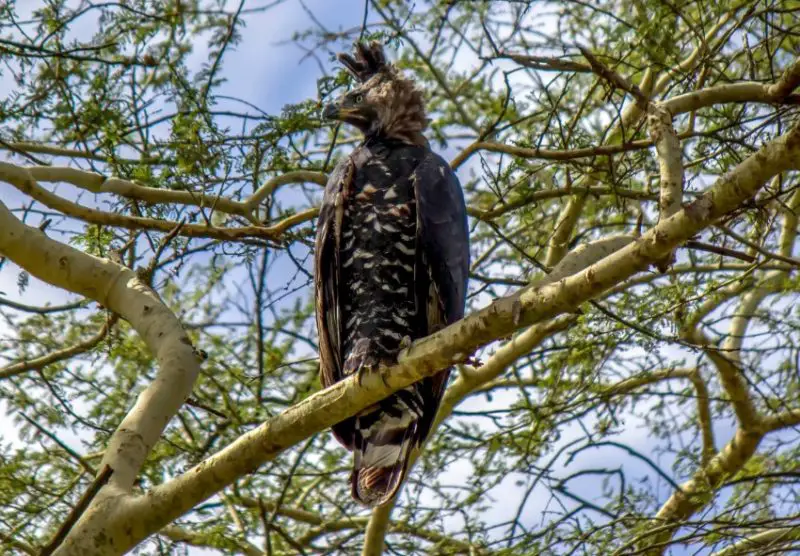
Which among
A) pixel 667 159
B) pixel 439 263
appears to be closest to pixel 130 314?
pixel 439 263

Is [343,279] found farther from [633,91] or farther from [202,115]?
[633,91]

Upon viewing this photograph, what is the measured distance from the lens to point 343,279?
549 centimetres

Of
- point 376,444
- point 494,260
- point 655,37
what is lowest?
point 376,444

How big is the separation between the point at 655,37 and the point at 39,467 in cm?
485

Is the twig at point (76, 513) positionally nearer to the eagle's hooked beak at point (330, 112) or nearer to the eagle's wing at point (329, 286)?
the eagle's wing at point (329, 286)

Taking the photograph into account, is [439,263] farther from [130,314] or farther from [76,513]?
[76,513]

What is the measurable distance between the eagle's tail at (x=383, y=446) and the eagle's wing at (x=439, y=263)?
0.39 ft

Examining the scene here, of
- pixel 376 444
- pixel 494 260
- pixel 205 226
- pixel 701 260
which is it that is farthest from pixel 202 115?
pixel 701 260

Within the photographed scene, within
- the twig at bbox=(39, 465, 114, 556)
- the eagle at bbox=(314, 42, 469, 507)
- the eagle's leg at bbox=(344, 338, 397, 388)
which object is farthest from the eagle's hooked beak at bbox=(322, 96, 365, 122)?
the twig at bbox=(39, 465, 114, 556)

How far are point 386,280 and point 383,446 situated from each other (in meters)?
0.93

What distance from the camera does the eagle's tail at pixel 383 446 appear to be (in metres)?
4.79

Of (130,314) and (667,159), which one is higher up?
(130,314)

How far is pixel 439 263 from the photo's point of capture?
17.0 feet

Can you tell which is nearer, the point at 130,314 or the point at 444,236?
the point at 130,314
